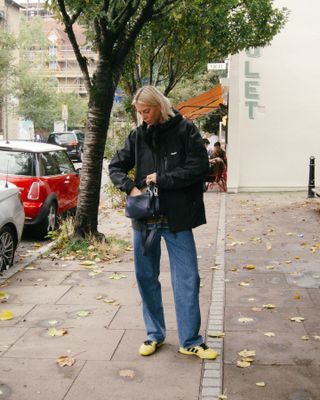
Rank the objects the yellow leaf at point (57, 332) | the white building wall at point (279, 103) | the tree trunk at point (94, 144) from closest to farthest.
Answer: the yellow leaf at point (57, 332), the tree trunk at point (94, 144), the white building wall at point (279, 103)

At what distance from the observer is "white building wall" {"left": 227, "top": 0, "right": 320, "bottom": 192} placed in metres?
17.6

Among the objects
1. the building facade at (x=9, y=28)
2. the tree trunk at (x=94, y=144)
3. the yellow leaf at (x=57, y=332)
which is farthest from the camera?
the building facade at (x=9, y=28)

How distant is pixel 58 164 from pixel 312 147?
930 cm

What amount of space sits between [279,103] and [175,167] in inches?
560

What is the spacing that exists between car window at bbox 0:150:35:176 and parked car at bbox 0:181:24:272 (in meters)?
2.06

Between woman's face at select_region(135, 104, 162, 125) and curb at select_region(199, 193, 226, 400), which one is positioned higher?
woman's face at select_region(135, 104, 162, 125)

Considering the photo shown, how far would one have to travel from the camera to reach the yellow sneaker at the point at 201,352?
4246mm

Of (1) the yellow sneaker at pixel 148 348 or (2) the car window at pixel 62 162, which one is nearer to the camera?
(1) the yellow sneaker at pixel 148 348

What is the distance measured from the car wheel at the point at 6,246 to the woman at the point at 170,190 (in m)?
3.33

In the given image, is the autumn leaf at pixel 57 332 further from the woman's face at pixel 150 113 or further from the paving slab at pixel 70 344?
the woman's face at pixel 150 113

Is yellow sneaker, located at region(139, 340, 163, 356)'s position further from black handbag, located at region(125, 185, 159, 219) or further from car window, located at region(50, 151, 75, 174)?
car window, located at region(50, 151, 75, 174)

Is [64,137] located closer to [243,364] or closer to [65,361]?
[65,361]

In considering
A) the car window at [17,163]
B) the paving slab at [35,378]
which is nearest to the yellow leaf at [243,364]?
the paving slab at [35,378]

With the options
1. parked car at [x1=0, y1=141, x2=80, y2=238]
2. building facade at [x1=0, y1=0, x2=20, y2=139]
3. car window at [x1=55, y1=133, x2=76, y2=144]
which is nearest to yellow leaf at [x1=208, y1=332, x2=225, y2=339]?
parked car at [x1=0, y1=141, x2=80, y2=238]
